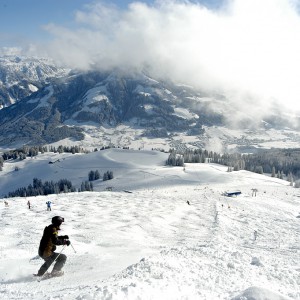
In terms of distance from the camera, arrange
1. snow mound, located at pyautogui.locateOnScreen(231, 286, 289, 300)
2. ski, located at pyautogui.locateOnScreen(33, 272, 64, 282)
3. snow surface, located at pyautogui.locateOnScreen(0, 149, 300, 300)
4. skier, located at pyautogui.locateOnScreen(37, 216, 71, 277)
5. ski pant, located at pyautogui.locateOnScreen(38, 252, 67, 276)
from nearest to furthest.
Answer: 1. snow mound, located at pyautogui.locateOnScreen(231, 286, 289, 300)
2. snow surface, located at pyautogui.locateOnScreen(0, 149, 300, 300)
3. ski, located at pyautogui.locateOnScreen(33, 272, 64, 282)
4. ski pant, located at pyautogui.locateOnScreen(38, 252, 67, 276)
5. skier, located at pyautogui.locateOnScreen(37, 216, 71, 277)

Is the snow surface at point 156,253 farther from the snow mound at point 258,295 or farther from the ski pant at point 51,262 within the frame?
the ski pant at point 51,262

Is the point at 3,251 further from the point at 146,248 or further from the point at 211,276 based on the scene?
the point at 211,276

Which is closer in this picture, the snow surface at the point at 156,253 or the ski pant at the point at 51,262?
the snow surface at the point at 156,253

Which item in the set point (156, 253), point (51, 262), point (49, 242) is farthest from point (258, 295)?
point (156, 253)

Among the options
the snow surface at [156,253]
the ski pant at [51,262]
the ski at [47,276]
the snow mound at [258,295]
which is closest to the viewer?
the snow mound at [258,295]

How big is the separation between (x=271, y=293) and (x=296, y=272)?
19.9 feet

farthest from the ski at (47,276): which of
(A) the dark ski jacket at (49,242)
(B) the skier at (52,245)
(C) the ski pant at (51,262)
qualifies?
(A) the dark ski jacket at (49,242)

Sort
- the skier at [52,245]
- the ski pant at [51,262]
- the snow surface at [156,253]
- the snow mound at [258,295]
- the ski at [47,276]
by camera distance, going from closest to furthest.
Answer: the snow mound at [258,295], the snow surface at [156,253], the ski at [47,276], the ski pant at [51,262], the skier at [52,245]

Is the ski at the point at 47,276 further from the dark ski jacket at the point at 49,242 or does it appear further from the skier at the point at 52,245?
the dark ski jacket at the point at 49,242

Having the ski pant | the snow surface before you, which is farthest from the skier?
the snow surface

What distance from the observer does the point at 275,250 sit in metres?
26.0

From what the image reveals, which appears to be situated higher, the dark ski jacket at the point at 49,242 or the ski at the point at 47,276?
the dark ski jacket at the point at 49,242

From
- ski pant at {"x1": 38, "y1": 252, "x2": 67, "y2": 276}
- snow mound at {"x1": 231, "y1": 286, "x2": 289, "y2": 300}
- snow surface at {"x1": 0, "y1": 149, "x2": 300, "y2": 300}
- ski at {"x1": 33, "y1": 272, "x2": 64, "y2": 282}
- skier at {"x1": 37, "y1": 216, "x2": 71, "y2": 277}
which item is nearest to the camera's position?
snow mound at {"x1": 231, "y1": 286, "x2": 289, "y2": 300}

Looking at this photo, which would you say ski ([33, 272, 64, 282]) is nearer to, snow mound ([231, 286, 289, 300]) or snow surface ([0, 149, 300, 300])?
snow surface ([0, 149, 300, 300])
